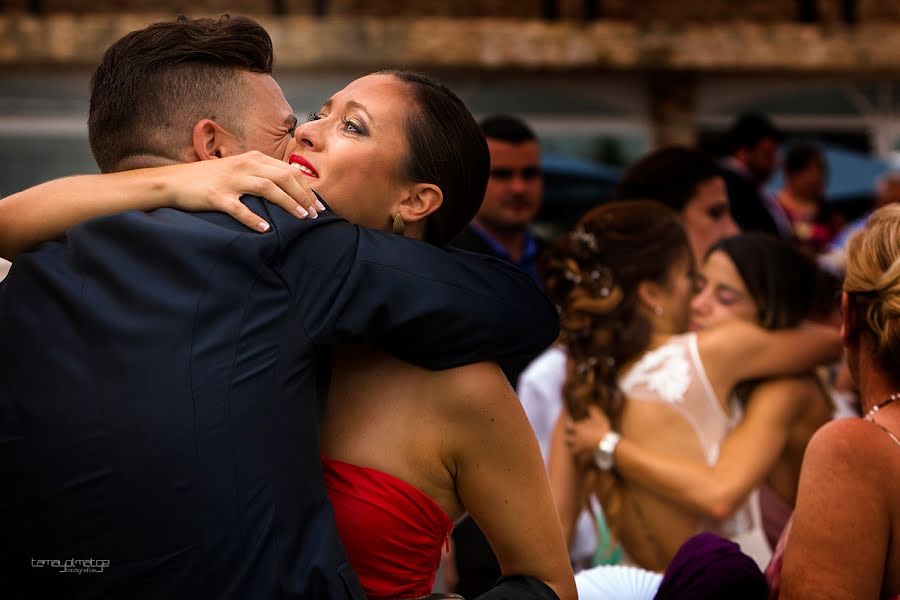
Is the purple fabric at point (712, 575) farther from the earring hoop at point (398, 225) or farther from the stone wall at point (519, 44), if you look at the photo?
the stone wall at point (519, 44)

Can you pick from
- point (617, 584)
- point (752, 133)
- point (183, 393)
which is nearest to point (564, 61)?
point (752, 133)

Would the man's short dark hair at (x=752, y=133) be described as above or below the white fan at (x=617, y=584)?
below

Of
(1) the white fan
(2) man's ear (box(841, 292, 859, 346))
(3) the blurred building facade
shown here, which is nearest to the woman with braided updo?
(1) the white fan

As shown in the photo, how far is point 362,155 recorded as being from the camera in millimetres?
2082

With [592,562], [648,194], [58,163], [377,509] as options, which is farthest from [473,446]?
[58,163]

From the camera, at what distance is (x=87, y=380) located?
5.52ft

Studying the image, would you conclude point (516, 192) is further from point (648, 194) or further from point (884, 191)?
point (884, 191)

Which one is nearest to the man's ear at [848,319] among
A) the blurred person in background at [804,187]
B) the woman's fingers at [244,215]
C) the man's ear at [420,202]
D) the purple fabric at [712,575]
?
the purple fabric at [712,575]

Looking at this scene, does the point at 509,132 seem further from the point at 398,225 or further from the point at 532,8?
the point at 532,8

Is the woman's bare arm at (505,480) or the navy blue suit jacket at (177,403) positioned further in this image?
the woman's bare arm at (505,480)

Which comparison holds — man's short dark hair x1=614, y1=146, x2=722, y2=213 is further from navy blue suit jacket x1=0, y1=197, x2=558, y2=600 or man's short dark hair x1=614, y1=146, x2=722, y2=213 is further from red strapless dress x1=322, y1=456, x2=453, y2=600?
navy blue suit jacket x1=0, y1=197, x2=558, y2=600

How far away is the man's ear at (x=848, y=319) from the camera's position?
2.28 meters

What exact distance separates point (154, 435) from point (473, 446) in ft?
1.79

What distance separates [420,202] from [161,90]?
1.66ft
